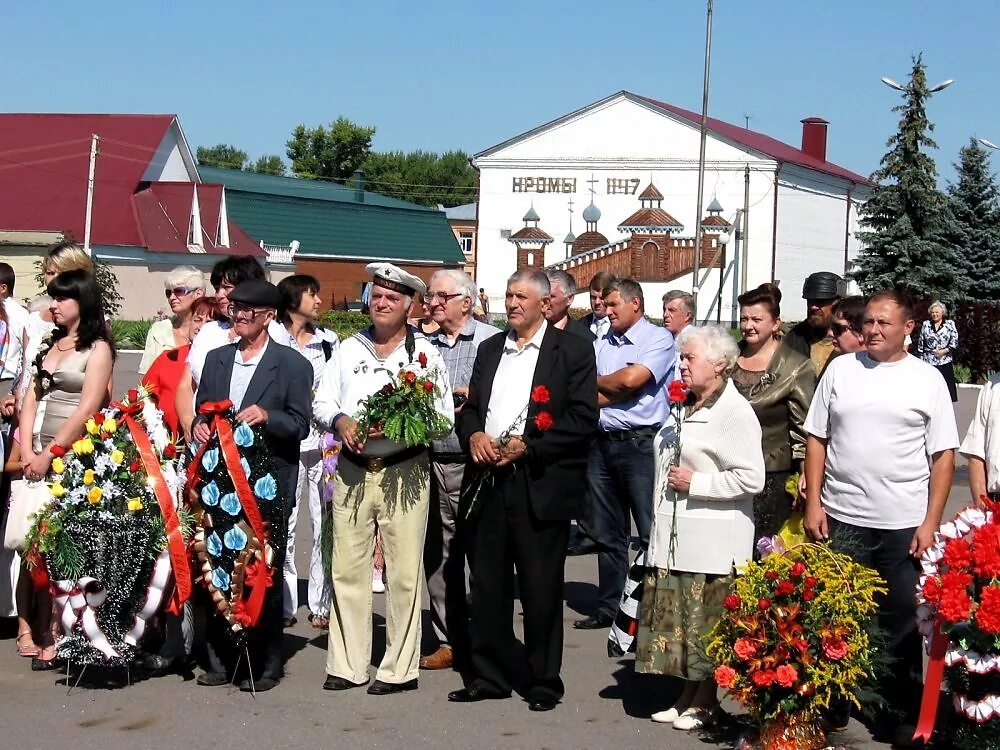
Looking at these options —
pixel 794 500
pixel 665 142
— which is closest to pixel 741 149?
pixel 665 142

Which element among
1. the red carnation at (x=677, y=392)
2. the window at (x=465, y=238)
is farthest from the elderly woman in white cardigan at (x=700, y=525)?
the window at (x=465, y=238)

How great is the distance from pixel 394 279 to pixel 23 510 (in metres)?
2.39

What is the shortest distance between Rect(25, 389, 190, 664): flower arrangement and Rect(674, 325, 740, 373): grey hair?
2.75 m

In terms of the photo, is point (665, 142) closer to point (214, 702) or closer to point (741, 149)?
point (741, 149)

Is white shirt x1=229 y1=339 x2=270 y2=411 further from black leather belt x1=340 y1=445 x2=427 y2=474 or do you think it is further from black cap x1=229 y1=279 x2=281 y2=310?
black leather belt x1=340 y1=445 x2=427 y2=474

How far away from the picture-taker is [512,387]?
21.8 ft

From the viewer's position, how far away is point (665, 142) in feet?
218

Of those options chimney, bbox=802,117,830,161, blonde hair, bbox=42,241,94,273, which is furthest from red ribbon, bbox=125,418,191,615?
chimney, bbox=802,117,830,161

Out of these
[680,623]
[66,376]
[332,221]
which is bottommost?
[680,623]

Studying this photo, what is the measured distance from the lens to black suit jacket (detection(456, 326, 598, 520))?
649cm

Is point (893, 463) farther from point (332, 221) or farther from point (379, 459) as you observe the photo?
point (332, 221)

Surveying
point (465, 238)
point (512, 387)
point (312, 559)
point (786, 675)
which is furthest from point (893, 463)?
point (465, 238)

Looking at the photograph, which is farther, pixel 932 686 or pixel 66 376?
pixel 66 376

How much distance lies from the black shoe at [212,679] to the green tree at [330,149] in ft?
338
